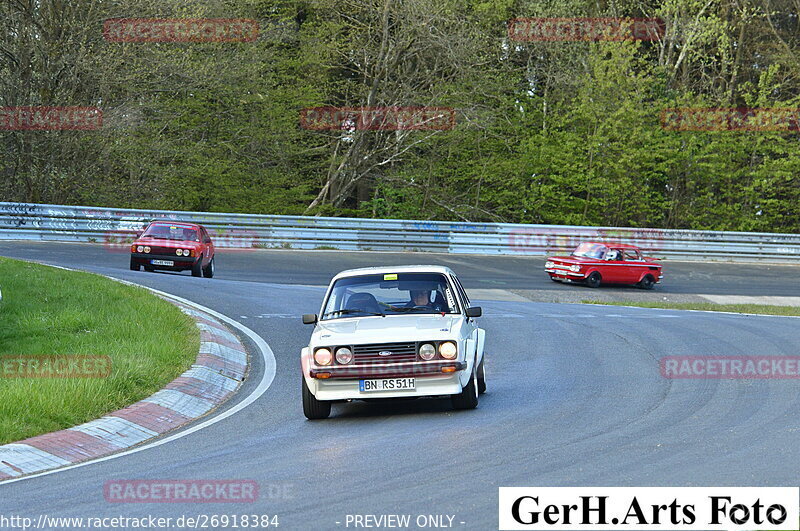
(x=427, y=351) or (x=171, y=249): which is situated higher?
(x=171, y=249)

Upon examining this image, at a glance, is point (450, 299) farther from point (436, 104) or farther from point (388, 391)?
point (436, 104)

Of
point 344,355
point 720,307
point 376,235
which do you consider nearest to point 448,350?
point 344,355

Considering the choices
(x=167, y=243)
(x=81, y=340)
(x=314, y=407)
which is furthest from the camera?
(x=167, y=243)

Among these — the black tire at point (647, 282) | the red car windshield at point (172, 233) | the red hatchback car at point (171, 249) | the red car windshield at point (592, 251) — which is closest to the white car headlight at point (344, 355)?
the red hatchback car at point (171, 249)

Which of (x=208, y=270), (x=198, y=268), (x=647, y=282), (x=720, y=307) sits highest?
(x=198, y=268)

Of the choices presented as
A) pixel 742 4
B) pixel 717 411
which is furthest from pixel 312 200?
pixel 717 411

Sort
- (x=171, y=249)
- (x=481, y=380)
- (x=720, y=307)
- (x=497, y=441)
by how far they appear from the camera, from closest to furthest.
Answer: (x=497, y=441), (x=481, y=380), (x=171, y=249), (x=720, y=307)

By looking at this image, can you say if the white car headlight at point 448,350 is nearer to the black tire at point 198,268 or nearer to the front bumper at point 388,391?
the front bumper at point 388,391

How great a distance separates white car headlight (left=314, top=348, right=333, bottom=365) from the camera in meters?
9.94

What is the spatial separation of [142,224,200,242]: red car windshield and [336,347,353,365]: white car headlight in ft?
54.7

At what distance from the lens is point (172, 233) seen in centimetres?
2592

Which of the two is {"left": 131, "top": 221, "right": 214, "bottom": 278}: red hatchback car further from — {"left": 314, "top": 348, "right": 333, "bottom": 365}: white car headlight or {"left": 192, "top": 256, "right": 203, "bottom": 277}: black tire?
{"left": 314, "top": 348, "right": 333, "bottom": 365}: white car headlight

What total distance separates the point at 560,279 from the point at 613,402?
20895mm

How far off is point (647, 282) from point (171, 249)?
1498cm
